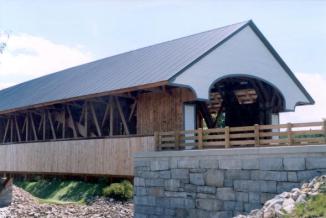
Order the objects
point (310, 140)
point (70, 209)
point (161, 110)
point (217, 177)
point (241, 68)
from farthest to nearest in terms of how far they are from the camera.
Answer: point (241, 68)
point (161, 110)
point (70, 209)
point (217, 177)
point (310, 140)

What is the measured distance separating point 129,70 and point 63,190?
5944 millimetres

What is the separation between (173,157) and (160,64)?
5.12 m

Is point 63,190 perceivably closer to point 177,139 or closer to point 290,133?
point 177,139

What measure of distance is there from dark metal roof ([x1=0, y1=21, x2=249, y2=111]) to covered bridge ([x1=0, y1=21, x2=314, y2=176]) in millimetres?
88

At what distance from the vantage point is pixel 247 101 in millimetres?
24531

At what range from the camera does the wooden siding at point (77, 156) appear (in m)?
19.7

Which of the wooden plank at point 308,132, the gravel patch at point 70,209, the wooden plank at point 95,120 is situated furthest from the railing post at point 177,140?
the wooden plank at point 95,120

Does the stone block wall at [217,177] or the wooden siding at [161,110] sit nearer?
the stone block wall at [217,177]

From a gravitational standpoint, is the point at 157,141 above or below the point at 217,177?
above

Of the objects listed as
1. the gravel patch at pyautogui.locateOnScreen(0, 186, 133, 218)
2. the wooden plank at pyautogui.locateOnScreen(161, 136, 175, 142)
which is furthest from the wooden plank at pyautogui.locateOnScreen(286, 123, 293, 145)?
the gravel patch at pyautogui.locateOnScreen(0, 186, 133, 218)

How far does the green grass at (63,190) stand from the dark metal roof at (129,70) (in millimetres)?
3848

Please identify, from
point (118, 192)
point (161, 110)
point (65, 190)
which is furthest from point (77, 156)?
point (161, 110)

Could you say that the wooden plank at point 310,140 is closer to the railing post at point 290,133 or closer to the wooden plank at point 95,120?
the railing post at point 290,133

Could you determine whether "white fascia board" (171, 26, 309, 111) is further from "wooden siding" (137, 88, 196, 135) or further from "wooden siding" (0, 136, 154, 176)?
"wooden siding" (0, 136, 154, 176)
